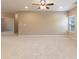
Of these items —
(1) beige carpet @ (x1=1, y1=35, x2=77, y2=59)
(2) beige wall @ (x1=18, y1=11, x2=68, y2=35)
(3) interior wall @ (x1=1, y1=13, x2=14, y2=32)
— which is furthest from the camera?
(3) interior wall @ (x1=1, y1=13, x2=14, y2=32)

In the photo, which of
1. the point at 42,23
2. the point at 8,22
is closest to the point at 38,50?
the point at 42,23

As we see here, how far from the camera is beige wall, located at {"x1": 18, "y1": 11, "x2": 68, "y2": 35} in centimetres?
1541

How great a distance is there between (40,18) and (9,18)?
4554 millimetres

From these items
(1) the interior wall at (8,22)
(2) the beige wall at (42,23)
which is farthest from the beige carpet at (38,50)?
(1) the interior wall at (8,22)

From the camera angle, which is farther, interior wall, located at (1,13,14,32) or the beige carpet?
interior wall, located at (1,13,14,32)

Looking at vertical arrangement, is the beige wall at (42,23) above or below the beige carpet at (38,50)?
above

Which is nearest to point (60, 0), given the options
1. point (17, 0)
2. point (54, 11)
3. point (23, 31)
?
point (17, 0)

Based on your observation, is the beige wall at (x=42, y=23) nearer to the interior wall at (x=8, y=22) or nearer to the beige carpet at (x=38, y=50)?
the interior wall at (x=8, y=22)

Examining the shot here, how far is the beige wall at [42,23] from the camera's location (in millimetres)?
15414

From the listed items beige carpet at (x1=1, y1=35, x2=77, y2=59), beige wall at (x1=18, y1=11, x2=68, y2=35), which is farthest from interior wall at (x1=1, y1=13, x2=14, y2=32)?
beige carpet at (x1=1, y1=35, x2=77, y2=59)

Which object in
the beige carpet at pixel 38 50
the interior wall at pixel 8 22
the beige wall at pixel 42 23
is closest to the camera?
the beige carpet at pixel 38 50

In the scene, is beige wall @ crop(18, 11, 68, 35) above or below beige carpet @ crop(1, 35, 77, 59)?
above

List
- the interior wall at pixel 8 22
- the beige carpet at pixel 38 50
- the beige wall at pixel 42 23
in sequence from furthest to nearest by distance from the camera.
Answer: the interior wall at pixel 8 22
the beige wall at pixel 42 23
the beige carpet at pixel 38 50

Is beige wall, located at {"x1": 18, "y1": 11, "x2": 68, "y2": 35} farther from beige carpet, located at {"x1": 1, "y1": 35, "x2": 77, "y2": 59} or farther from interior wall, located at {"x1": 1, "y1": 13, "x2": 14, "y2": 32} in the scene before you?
beige carpet, located at {"x1": 1, "y1": 35, "x2": 77, "y2": 59}
